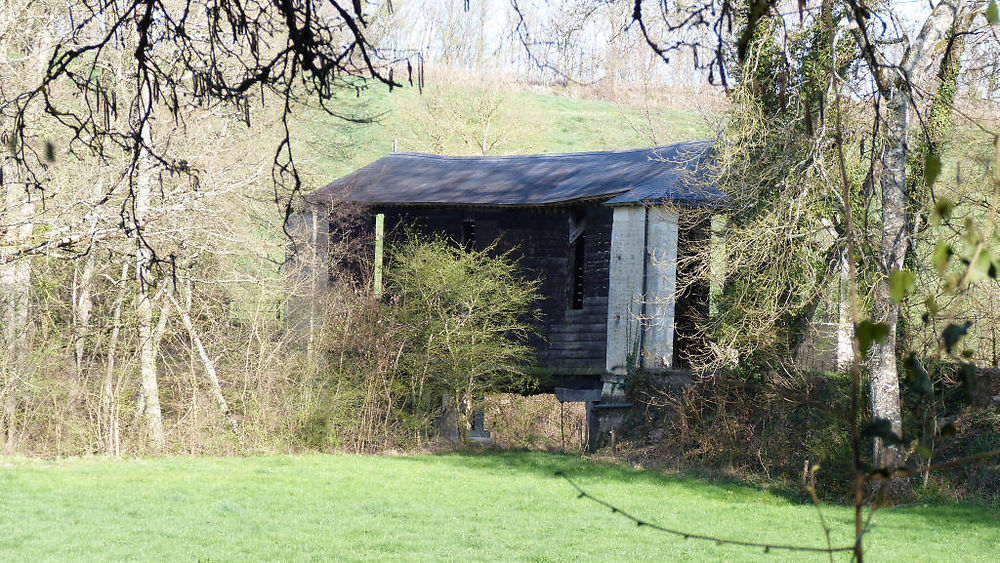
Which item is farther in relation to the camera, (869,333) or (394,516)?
(394,516)

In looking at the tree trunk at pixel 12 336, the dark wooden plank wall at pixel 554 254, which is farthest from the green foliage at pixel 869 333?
the dark wooden plank wall at pixel 554 254

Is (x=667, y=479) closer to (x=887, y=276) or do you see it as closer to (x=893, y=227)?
(x=887, y=276)

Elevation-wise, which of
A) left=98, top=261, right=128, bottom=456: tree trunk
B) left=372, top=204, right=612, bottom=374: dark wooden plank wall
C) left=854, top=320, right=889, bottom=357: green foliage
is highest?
left=372, top=204, right=612, bottom=374: dark wooden plank wall

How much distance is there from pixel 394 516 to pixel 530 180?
36.8 feet

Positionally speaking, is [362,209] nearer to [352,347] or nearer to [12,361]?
[352,347]

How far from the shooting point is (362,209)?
20812mm

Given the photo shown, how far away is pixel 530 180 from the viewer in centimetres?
2114

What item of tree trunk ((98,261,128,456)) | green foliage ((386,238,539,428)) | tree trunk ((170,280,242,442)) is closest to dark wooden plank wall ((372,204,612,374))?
green foliage ((386,238,539,428))

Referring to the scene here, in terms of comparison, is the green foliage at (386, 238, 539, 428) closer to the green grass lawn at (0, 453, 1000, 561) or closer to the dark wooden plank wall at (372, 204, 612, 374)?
the dark wooden plank wall at (372, 204, 612, 374)

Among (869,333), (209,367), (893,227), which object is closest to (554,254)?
(209,367)

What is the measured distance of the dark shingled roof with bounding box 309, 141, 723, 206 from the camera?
17172 mm

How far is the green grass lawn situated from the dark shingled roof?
533cm

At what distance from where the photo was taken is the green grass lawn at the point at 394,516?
937 cm

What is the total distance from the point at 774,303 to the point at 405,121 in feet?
105
